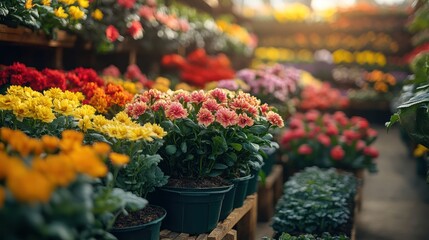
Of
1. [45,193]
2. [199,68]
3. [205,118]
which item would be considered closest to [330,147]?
[199,68]

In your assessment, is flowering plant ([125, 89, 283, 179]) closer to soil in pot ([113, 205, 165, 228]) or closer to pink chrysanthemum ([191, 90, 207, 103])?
pink chrysanthemum ([191, 90, 207, 103])

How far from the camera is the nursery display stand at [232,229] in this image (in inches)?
93.1

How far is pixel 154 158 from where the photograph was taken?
2.11 meters

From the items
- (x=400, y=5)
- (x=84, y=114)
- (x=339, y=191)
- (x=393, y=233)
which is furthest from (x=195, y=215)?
(x=400, y=5)

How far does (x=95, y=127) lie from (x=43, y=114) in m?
0.19

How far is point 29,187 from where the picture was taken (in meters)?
1.14

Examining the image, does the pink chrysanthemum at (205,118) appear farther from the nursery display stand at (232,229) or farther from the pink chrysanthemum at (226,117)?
the nursery display stand at (232,229)

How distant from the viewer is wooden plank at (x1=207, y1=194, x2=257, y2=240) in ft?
7.93

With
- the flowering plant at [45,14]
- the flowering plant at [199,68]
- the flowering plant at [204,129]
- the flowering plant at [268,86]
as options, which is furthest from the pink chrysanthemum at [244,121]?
the flowering plant at [199,68]

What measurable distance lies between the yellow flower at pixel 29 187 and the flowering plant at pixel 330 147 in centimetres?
336

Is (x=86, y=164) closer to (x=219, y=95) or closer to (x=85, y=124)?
(x=85, y=124)

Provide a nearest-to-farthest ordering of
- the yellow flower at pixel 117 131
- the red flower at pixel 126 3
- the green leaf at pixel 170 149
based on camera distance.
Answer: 1. the yellow flower at pixel 117 131
2. the green leaf at pixel 170 149
3. the red flower at pixel 126 3

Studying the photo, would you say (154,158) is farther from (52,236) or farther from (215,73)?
(215,73)

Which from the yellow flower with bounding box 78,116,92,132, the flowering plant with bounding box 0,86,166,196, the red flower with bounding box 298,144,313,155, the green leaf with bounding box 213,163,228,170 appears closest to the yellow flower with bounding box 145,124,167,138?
the flowering plant with bounding box 0,86,166,196
